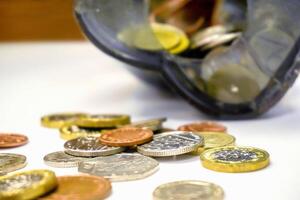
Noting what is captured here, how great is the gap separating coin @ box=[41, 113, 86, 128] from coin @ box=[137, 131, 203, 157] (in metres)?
0.19

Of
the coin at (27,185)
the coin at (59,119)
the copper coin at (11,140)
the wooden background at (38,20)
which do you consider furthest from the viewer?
the wooden background at (38,20)

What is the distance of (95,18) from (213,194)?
42 centimetres

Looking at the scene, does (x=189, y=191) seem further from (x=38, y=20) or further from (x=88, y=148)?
(x=38, y=20)

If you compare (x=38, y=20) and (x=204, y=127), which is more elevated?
(x=38, y=20)

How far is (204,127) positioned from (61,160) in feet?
0.79

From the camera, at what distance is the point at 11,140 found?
29.8 inches

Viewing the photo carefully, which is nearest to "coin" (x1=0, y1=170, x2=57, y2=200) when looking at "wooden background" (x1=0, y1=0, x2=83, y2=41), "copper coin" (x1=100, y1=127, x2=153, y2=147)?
"copper coin" (x1=100, y1=127, x2=153, y2=147)

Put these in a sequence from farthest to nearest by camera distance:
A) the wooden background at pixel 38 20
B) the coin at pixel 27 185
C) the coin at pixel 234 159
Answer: the wooden background at pixel 38 20, the coin at pixel 234 159, the coin at pixel 27 185

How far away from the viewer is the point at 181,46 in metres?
1.01

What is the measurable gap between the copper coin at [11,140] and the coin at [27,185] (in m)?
0.18

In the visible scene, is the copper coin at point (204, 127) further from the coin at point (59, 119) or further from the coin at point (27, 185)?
the coin at point (27, 185)

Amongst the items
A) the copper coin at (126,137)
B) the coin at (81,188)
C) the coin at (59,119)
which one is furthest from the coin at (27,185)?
the coin at (59,119)

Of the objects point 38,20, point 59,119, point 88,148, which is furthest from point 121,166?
point 38,20

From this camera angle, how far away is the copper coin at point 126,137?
26.5 inches
